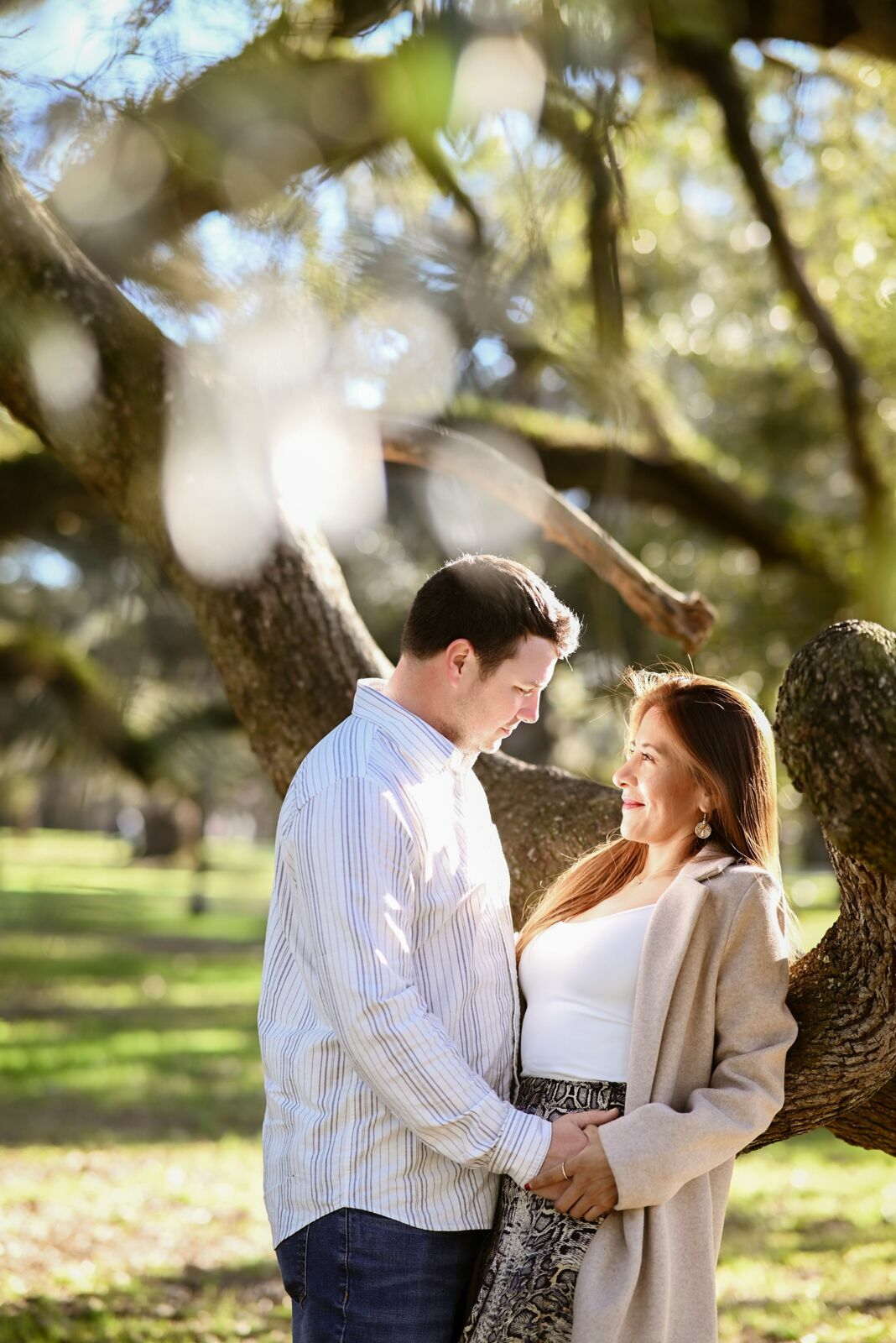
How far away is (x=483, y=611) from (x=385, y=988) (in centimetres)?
67

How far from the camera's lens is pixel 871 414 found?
723 centimetres

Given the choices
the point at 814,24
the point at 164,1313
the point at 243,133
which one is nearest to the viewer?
the point at 243,133

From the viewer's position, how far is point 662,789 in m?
2.54

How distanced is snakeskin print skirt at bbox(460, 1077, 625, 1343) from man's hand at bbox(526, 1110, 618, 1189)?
8 cm

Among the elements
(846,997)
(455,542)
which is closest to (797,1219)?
(455,542)

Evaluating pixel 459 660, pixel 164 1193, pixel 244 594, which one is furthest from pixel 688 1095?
pixel 164 1193

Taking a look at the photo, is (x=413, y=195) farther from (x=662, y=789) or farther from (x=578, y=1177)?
(x=578, y=1177)

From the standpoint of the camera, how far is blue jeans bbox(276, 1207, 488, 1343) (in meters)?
2.19

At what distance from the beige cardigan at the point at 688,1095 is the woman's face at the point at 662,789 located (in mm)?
154

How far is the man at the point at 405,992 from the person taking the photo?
2.13m

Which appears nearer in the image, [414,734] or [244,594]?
[414,734]

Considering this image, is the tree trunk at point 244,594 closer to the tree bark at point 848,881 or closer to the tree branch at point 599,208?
the tree bark at point 848,881

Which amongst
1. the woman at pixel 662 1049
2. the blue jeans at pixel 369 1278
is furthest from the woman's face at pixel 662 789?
the blue jeans at pixel 369 1278

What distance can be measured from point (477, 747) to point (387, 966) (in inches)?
20.0
